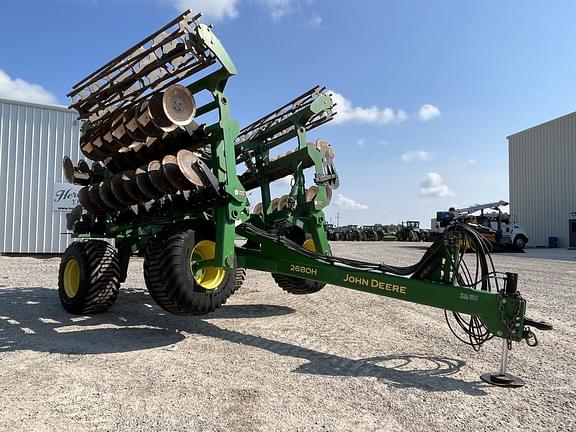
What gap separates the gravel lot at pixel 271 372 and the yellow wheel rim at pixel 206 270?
0.62m

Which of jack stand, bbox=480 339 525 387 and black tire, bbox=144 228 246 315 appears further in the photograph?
black tire, bbox=144 228 246 315

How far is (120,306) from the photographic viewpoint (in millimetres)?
7074

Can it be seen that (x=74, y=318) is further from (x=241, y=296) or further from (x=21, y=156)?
(x=21, y=156)

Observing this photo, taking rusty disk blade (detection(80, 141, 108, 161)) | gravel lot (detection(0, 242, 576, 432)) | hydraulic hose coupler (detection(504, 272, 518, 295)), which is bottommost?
gravel lot (detection(0, 242, 576, 432))

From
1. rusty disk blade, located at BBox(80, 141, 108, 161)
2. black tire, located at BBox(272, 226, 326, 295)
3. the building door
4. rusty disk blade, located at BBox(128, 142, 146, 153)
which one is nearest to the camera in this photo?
rusty disk blade, located at BBox(128, 142, 146, 153)

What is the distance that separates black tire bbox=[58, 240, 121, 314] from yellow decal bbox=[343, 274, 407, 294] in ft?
11.0

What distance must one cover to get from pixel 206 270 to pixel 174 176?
1.12 m

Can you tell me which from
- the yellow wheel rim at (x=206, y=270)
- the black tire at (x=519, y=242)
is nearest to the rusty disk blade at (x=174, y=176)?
the yellow wheel rim at (x=206, y=270)

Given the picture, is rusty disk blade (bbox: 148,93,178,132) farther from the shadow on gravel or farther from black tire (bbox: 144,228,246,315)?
the shadow on gravel

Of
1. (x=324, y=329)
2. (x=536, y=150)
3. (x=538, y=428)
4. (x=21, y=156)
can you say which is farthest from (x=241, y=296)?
(x=536, y=150)

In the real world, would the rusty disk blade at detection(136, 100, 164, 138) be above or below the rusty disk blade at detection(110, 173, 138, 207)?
above

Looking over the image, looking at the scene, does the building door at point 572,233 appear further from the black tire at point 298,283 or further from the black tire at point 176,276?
the black tire at point 176,276

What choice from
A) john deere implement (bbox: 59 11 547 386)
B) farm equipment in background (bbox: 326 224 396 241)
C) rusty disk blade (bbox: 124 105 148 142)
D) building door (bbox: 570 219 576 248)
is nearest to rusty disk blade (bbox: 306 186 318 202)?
john deere implement (bbox: 59 11 547 386)

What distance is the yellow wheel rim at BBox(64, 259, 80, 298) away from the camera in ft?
21.4
